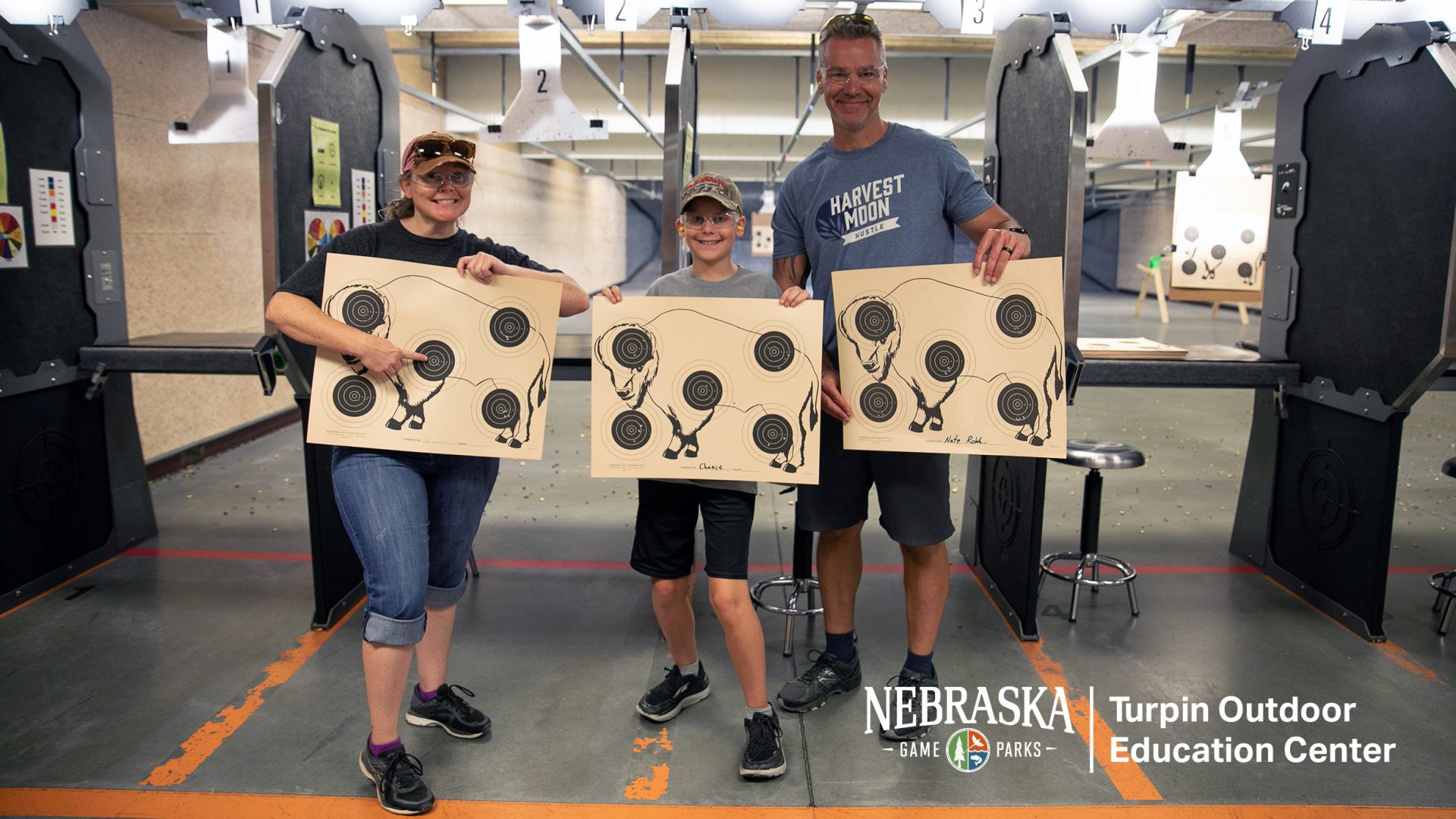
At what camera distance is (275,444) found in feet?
18.8

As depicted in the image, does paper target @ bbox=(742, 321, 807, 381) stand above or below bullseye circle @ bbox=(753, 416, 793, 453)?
above

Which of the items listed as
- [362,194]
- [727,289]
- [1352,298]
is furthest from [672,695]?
[1352,298]

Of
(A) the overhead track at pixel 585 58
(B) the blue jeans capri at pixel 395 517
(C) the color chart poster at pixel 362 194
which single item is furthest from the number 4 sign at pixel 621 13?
(B) the blue jeans capri at pixel 395 517

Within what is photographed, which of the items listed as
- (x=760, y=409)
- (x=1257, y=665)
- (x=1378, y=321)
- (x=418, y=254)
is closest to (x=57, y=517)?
(x=418, y=254)

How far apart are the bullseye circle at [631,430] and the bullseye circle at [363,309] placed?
0.55m

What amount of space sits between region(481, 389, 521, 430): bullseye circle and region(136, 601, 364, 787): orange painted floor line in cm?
112

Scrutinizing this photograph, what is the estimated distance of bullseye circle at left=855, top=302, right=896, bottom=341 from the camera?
2.12 meters

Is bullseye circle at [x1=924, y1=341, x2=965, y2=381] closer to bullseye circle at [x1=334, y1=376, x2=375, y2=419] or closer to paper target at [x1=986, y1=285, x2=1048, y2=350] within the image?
paper target at [x1=986, y1=285, x2=1048, y2=350]

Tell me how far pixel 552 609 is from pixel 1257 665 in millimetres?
2243

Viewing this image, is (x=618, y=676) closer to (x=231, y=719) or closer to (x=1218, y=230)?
(x=231, y=719)

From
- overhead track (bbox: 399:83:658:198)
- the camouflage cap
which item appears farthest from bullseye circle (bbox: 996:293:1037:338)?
overhead track (bbox: 399:83:658:198)

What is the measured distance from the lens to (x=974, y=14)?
115 inches

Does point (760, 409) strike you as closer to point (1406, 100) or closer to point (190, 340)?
point (1406, 100)

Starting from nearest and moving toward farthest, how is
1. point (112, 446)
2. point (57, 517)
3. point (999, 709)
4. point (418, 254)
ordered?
point (418, 254), point (999, 709), point (57, 517), point (112, 446)
